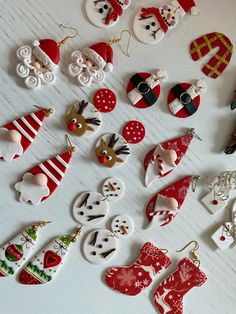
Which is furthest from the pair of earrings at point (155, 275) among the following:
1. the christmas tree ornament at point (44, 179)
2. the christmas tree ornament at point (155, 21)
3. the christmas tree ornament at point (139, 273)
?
the christmas tree ornament at point (155, 21)

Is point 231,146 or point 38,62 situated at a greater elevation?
point 38,62

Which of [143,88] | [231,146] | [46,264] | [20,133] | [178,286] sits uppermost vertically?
[20,133]

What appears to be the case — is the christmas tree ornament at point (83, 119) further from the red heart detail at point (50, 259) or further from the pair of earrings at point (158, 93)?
the red heart detail at point (50, 259)

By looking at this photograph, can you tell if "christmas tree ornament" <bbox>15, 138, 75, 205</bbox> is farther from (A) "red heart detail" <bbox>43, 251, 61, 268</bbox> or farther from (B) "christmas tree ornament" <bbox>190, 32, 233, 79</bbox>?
(B) "christmas tree ornament" <bbox>190, 32, 233, 79</bbox>

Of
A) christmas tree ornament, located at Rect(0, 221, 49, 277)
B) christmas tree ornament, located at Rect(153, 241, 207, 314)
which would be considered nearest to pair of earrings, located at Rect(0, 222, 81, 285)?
christmas tree ornament, located at Rect(0, 221, 49, 277)

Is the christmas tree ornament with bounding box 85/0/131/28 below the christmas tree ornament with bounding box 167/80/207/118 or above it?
above

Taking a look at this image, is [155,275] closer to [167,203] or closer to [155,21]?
[167,203]

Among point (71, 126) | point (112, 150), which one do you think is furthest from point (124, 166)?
point (71, 126)
